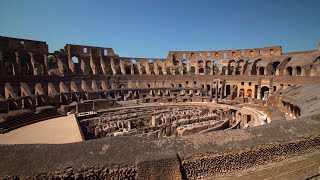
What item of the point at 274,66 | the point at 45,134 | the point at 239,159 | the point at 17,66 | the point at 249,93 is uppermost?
the point at 274,66

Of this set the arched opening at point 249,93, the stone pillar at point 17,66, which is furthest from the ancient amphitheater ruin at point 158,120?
the arched opening at point 249,93

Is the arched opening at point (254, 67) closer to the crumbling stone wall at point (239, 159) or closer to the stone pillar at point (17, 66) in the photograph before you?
the crumbling stone wall at point (239, 159)

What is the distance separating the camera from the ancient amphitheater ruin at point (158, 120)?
213 inches

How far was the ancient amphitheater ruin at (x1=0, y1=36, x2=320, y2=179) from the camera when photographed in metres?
5.42

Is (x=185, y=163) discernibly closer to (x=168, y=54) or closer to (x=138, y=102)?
(x=138, y=102)

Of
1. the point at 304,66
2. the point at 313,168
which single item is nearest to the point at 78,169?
the point at 313,168

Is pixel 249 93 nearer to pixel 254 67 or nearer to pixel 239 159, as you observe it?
pixel 254 67

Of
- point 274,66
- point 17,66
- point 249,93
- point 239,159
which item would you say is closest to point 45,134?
point 239,159

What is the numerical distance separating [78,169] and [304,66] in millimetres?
30601

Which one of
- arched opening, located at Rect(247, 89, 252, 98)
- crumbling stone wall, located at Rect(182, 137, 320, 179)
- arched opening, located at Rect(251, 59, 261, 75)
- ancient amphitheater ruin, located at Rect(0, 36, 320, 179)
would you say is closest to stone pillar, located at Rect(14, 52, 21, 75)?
ancient amphitheater ruin, located at Rect(0, 36, 320, 179)

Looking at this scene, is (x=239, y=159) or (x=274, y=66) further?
(x=274, y=66)

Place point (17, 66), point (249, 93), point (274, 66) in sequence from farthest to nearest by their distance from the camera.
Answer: point (274, 66) < point (249, 93) < point (17, 66)

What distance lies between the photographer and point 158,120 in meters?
17.0

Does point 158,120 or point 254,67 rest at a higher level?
point 254,67
